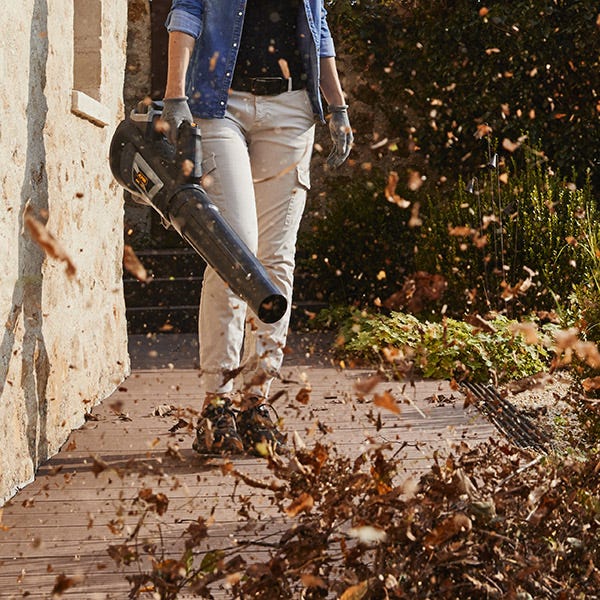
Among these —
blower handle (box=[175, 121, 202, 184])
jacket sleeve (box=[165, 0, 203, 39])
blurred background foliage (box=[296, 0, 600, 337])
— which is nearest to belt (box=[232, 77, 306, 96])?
jacket sleeve (box=[165, 0, 203, 39])

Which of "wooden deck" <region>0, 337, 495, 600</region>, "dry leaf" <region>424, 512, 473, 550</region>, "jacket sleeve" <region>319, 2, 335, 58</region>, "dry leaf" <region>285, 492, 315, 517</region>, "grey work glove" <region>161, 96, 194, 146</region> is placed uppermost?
"jacket sleeve" <region>319, 2, 335, 58</region>

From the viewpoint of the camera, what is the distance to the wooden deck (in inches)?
109

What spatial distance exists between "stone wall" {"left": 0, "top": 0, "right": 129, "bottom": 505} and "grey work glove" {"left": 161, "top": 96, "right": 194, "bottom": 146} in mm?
443

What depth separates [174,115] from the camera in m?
3.65

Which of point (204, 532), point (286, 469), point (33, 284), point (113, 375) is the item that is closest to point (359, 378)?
point (113, 375)

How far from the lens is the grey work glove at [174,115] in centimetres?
364

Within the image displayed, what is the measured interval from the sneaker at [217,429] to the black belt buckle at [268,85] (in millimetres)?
1221

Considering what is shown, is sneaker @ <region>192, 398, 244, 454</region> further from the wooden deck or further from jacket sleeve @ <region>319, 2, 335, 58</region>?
jacket sleeve @ <region>319, 2, 335, 58</region>

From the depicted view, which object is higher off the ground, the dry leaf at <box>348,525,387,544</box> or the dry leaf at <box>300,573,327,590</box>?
the dry leaf at <box>348,525,387,544</box>

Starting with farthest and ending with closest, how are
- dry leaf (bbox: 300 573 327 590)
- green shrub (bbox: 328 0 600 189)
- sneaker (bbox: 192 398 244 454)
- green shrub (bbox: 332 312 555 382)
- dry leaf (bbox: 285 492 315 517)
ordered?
green shrub (bbox: 328 0 600 189), green shrub (bbox: 332 312 555 382), sneaker (bbox: 192 398 244 454), dry leaf (bbox: 285 492 315 517), dry leaf (bbox: 300 573 327 590)

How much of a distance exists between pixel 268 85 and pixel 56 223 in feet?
3.40

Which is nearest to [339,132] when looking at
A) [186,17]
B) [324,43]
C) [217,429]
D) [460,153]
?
[324,43]

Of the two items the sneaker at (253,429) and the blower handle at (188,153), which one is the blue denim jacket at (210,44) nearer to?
the blower handle at (188,153)

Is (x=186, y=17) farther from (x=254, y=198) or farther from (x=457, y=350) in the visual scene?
(x=457, y=350)
